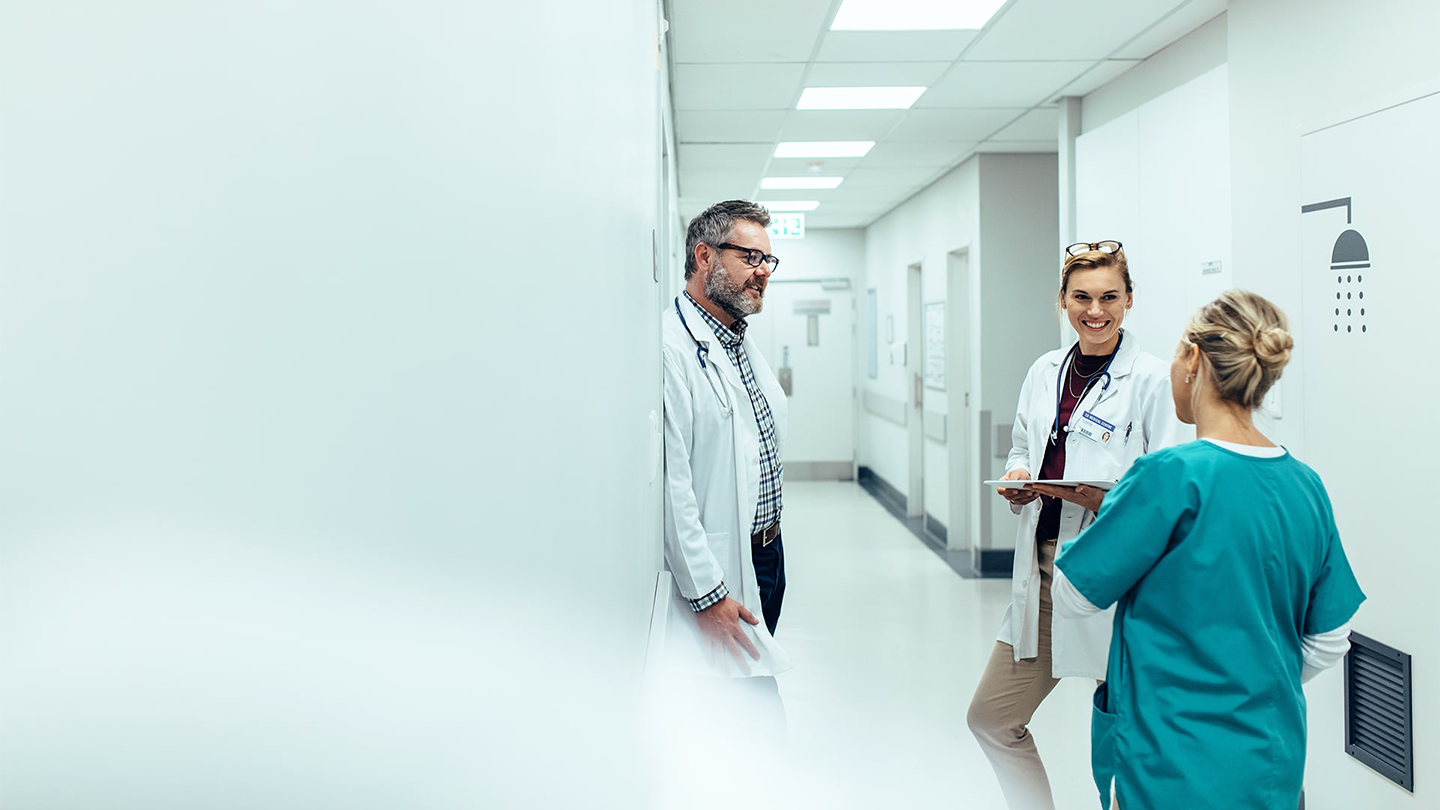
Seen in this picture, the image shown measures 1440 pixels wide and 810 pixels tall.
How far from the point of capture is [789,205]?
8406 millimetres

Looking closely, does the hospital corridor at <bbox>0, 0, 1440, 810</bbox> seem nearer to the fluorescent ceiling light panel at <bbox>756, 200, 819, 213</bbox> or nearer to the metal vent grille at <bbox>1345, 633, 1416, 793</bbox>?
the metal vent grille at <bbox>1345, 633, 1416, 793</bbox>

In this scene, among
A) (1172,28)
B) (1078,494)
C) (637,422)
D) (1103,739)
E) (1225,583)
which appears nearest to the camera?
(637,422)

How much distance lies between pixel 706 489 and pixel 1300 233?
2018 millimetres

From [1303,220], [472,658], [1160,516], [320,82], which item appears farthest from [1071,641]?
[320,82]

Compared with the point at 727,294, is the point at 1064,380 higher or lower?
lower

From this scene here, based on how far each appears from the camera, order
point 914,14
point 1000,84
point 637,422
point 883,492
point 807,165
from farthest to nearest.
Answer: point 883,492 < point 807,165 < point 1000,84 < point 914,14 < point 637,422

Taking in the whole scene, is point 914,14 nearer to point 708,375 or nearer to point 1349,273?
point 1349,273

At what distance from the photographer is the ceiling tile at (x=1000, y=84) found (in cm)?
405

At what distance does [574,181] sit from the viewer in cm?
65

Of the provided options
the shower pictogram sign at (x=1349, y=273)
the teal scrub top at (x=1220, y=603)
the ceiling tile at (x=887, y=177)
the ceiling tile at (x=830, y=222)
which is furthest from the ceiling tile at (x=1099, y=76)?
the ceiling tile at (x=830, y=222)

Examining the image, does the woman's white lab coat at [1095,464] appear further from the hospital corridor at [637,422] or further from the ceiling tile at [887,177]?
the ceiling tile at [887,177]

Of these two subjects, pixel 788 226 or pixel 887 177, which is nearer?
pixel 887 177

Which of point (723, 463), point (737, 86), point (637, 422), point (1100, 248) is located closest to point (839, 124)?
point (737, 86)

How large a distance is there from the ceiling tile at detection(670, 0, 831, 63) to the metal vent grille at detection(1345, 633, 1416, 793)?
8.65 ft
